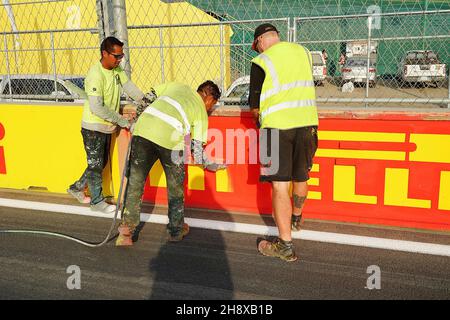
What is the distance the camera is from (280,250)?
3670mm

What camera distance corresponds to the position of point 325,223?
4.46 meters

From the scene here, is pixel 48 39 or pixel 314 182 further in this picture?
pixel 48 39

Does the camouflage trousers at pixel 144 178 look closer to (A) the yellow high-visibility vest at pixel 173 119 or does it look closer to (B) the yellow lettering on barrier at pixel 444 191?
(A) the yellow high-visibility vest at pixel 173 119

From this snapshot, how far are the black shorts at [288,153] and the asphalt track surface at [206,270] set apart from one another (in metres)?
0.69

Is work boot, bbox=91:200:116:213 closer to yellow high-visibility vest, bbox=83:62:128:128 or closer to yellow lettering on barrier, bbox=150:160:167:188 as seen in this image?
yellow lettering on barrier, bbox=150:160:167:188

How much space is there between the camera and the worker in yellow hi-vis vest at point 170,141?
3830mm

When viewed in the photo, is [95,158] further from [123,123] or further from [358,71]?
[358,71]

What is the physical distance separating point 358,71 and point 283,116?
5.14 feet

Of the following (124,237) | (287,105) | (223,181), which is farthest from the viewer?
Answer: (223,181)

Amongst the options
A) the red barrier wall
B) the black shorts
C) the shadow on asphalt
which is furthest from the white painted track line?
the black shorts

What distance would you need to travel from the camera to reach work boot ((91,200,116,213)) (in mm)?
4909

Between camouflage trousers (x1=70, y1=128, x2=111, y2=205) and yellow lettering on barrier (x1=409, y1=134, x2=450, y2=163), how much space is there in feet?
10.7

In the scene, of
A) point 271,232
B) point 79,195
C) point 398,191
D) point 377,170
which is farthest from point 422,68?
point 79,195

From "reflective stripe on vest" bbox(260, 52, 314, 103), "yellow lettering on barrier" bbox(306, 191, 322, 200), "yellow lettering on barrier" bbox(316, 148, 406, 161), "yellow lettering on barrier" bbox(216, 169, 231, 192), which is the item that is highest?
"reflective stripe on vest" bbox(260, 52, 314, 103)
